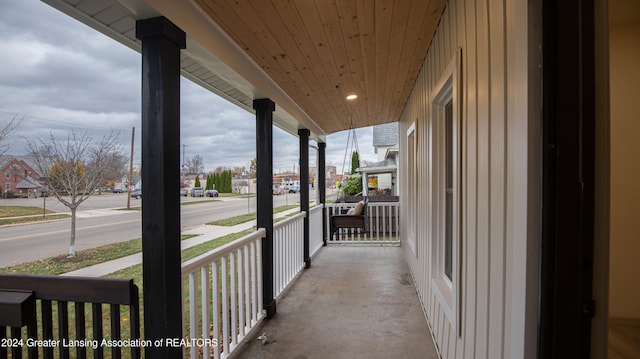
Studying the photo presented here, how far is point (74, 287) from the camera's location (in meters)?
1.48

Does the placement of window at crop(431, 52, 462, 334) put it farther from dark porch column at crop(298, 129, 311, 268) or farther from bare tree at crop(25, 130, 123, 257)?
dark porch column at crop(298, 129, 311, 268)

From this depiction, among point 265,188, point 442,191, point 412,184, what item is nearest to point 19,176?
point 265,188

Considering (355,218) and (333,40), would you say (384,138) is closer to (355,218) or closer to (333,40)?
(355,218)

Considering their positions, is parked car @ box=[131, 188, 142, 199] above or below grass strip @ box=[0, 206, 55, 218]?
above

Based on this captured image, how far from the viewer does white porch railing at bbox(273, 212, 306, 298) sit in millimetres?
3492

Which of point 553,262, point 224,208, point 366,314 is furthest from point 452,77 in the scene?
point 366,314

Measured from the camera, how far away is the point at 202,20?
1817mm

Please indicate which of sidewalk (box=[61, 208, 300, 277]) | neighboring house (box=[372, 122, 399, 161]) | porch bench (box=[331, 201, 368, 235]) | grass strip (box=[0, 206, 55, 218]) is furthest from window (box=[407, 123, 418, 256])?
neighboring house (box=[372, 122, 399, 161])

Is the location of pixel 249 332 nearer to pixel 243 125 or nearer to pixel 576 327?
pixel 243 125

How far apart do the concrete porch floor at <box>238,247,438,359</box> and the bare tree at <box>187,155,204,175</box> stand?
1.56m

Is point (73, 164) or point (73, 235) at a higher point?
point (73, 164)

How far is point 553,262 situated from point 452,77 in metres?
1.37

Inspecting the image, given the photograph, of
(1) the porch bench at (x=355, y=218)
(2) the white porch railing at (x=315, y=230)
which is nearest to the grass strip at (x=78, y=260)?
(2) the white porch railing at (x=315, y=230)

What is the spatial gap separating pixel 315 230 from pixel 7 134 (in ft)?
15.7
